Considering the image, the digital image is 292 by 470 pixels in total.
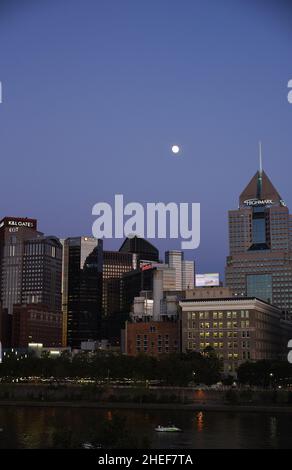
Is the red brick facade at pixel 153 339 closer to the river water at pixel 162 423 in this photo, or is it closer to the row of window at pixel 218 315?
the row of window at pixel 218 315

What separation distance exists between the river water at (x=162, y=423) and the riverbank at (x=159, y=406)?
6.36 ft

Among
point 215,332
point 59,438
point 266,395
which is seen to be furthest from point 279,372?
point 59,438

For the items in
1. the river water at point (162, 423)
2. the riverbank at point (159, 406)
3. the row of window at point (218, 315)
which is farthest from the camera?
the row of window at point (218, 315)

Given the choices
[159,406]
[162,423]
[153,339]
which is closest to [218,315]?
[153,339]

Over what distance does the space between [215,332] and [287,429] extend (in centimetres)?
6525

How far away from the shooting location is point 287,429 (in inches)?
2453

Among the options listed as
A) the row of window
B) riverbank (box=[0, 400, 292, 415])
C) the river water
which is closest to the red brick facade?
the row of window

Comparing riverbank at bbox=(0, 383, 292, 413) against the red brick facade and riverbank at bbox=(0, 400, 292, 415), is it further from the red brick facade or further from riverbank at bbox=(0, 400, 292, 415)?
the red brick facade

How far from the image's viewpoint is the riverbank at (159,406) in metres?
79.5

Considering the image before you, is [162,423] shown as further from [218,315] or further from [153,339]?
[153,339]

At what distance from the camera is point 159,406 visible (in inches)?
3371

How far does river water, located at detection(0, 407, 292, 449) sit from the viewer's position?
5094 centimetres

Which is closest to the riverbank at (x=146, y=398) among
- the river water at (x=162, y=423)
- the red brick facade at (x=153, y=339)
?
the river water at (x=162, y=423)
